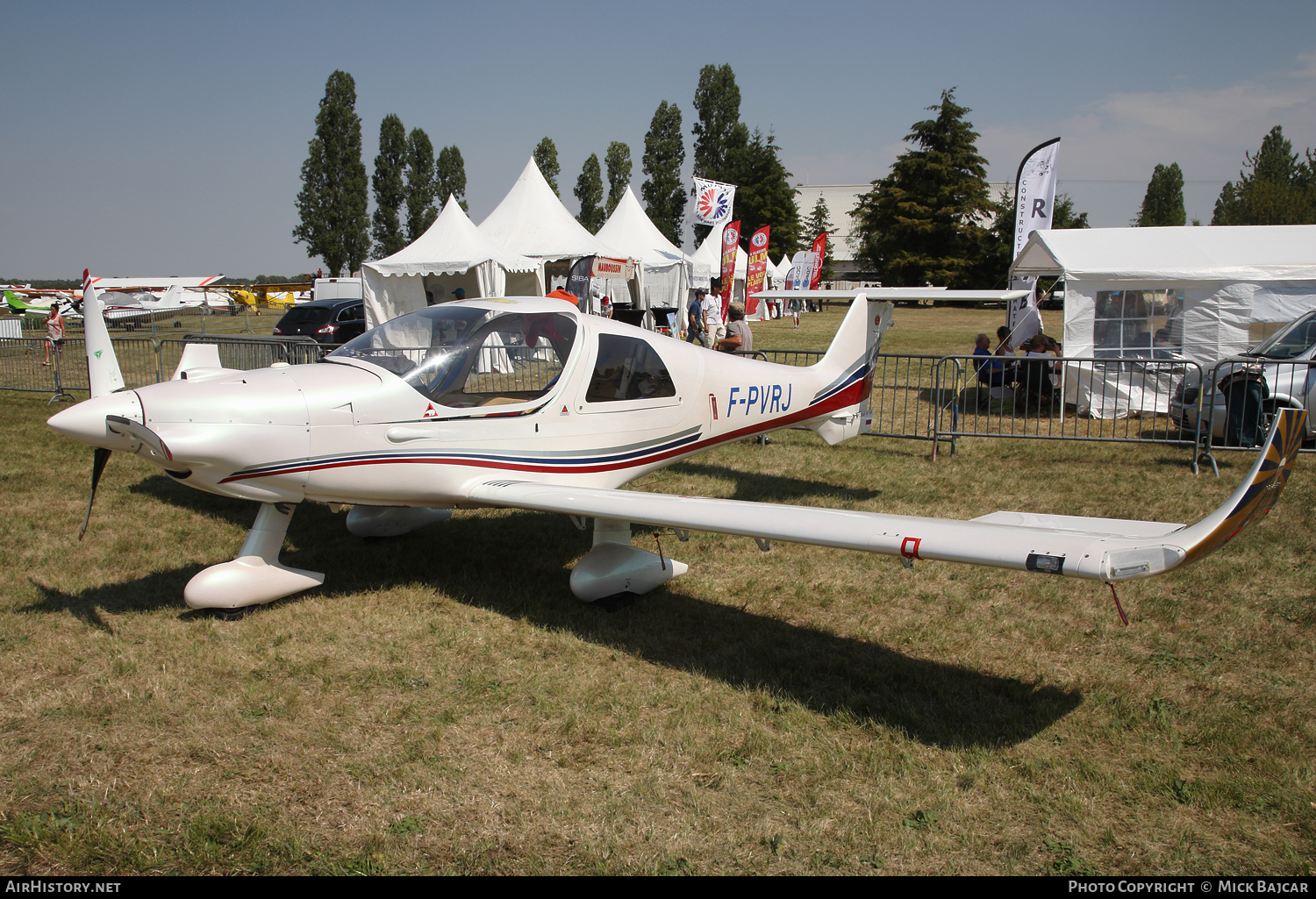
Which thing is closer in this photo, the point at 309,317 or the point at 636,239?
the point at 309,317

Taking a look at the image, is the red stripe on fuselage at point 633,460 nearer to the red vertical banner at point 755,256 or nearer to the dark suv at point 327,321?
the dark suv at point 327,321

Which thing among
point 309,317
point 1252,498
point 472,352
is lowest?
point 1252,498

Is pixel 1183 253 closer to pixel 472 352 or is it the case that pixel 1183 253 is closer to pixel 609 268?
pixel 609 268

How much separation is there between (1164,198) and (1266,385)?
11622 centimetres

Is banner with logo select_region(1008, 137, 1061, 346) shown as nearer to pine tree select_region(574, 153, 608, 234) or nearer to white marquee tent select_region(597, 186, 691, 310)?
white marquee tent select_region(597, 186, 691, 310)

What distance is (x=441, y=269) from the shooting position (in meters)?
18.9

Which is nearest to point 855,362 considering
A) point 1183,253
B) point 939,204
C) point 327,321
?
point 1183,253

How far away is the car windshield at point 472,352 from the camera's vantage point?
16.7 feet

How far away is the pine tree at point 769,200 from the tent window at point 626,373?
211 ft

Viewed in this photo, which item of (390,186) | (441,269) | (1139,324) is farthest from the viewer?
(390,186)

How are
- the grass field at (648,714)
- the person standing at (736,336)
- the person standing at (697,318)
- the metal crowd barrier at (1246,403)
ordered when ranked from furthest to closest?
the person standing at (697,318)
the person standing at (736,336)
the metal crowd barrier at (1246,403)
the grass field at (648,714)

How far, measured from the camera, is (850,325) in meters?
7.61

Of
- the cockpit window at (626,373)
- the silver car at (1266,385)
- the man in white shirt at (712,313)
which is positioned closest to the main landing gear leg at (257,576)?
the cockpit window at (626,373)
